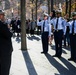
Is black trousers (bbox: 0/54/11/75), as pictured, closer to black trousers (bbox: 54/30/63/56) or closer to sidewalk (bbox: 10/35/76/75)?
sidewalk (bbox: 10/35/76/75)

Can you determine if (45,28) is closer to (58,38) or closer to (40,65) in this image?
(58,38)

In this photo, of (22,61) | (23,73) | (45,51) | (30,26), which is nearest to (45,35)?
(45,51)

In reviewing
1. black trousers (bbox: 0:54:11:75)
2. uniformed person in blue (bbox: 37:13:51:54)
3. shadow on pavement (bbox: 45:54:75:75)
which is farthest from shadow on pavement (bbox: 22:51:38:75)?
black trousers (bbox: 0:54:11:75)

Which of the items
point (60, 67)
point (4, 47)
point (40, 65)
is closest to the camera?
point (4, 47)

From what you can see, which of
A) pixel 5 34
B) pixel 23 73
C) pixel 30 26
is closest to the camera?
pixel 5 34

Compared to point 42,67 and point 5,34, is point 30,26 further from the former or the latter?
point 5,34

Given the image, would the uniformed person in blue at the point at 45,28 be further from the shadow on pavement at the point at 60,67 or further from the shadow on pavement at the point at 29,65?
the shadow on pavement at the point at 60,67

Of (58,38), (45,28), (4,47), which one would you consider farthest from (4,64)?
(45,28)

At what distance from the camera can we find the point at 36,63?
457 inches

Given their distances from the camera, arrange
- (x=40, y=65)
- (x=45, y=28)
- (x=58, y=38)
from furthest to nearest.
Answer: (x=45, y=28) → (x=58, y=38) → (x=40, y=65)

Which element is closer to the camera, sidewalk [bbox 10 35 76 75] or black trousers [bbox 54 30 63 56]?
sidewalk [bbox 10 35 76 75]

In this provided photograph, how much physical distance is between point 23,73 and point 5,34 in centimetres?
330

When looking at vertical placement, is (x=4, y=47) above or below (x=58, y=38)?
above

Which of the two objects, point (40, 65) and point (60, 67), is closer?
point (60, 67)
